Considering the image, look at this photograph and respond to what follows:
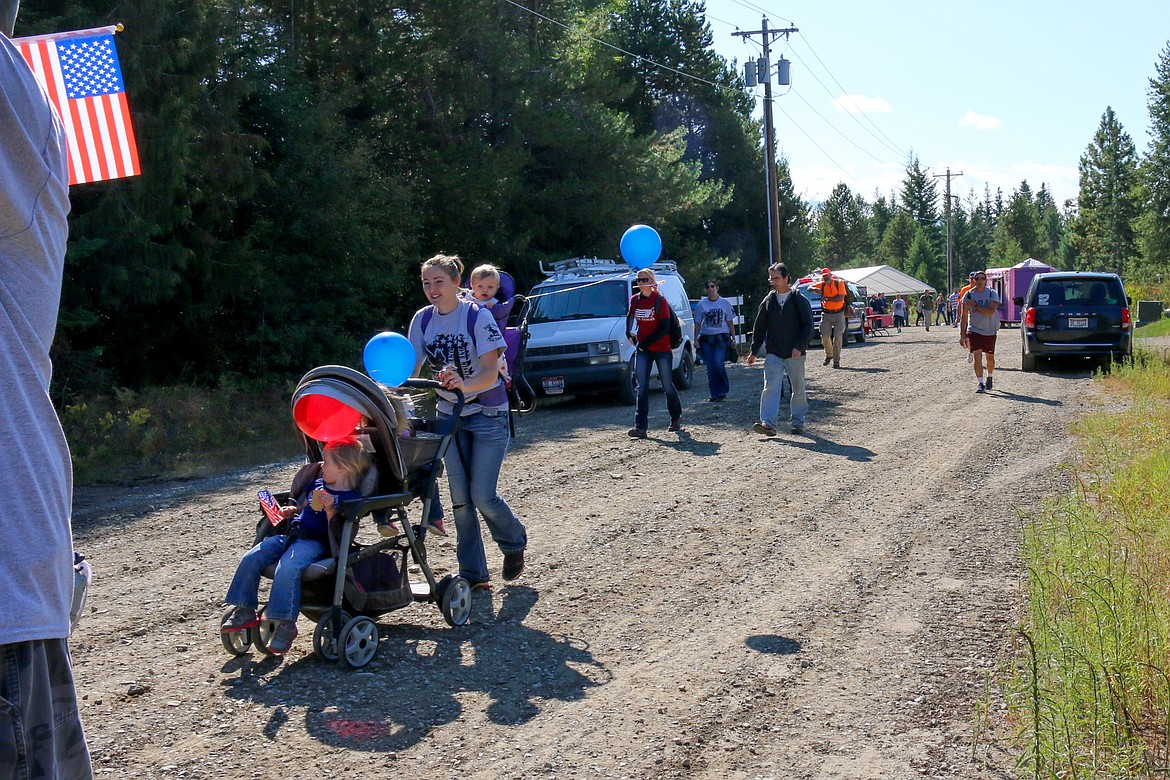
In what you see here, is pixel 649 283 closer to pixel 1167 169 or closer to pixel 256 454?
pixel 256 454

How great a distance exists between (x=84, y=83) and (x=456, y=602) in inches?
283

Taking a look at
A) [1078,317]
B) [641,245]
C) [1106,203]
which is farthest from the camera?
[1106,203]

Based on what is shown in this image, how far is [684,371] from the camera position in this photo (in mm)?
19906

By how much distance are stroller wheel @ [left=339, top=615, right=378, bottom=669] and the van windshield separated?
12.7 meters

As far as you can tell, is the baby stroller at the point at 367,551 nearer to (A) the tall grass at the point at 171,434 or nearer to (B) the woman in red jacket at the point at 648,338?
(A) the tall grass at the point at 171,434

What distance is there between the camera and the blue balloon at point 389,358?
20.5 ft

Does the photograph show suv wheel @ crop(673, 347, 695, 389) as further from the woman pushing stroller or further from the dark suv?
the woman pushing stroller

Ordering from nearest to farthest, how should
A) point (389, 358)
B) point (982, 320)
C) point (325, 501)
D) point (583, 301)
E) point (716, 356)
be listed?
point (325, 501)
point (389, 358)
point (716, 356)
point (982, 320)
point (583, 301)

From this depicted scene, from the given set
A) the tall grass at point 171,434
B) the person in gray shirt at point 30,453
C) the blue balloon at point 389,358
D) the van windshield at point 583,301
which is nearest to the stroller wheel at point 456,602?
the blue balloon at point 389,358

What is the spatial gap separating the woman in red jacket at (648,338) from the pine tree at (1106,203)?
278 ft

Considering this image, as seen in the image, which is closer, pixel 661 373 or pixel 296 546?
pixel 296 546

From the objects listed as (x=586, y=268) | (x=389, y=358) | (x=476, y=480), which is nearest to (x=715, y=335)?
(x=586, y=268)

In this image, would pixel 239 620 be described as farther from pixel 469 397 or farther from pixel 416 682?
pixel 469 397

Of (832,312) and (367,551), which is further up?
(832,312)
